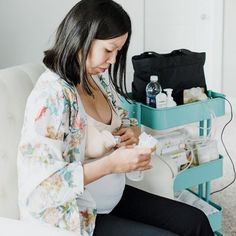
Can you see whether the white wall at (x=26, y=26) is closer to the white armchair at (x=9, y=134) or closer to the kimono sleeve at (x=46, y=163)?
the white armchair at (x=9, y=134)

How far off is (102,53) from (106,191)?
41 cm

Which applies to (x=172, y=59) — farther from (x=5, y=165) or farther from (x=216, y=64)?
(x=216, y=64)

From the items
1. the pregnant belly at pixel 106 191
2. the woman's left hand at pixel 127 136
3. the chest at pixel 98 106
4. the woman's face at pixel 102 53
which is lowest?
the pregnant belly at pixel 106 191

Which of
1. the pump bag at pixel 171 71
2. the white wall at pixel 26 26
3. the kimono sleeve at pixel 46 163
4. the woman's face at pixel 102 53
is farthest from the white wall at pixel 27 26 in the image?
the kimono sleeve at pixel 46 163

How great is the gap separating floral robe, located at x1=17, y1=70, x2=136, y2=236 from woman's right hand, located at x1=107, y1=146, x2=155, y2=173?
90 millimetres

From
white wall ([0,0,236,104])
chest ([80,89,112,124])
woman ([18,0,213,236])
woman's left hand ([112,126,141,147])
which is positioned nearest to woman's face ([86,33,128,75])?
woman ([18,0,213,236])

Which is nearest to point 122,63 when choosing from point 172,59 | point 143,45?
point 172,59

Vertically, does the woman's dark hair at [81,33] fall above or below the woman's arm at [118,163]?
above

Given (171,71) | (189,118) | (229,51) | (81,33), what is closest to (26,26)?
(171,71)

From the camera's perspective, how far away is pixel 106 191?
4.03 ft

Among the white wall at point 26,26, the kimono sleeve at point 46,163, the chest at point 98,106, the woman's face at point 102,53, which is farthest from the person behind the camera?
the white wall at point 26,26

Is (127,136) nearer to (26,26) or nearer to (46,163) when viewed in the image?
(46,163)

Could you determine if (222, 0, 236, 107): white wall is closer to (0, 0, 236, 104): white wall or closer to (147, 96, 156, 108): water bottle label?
(0, 0, 236, 104): white wall

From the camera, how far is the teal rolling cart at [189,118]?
1636 millimetres
